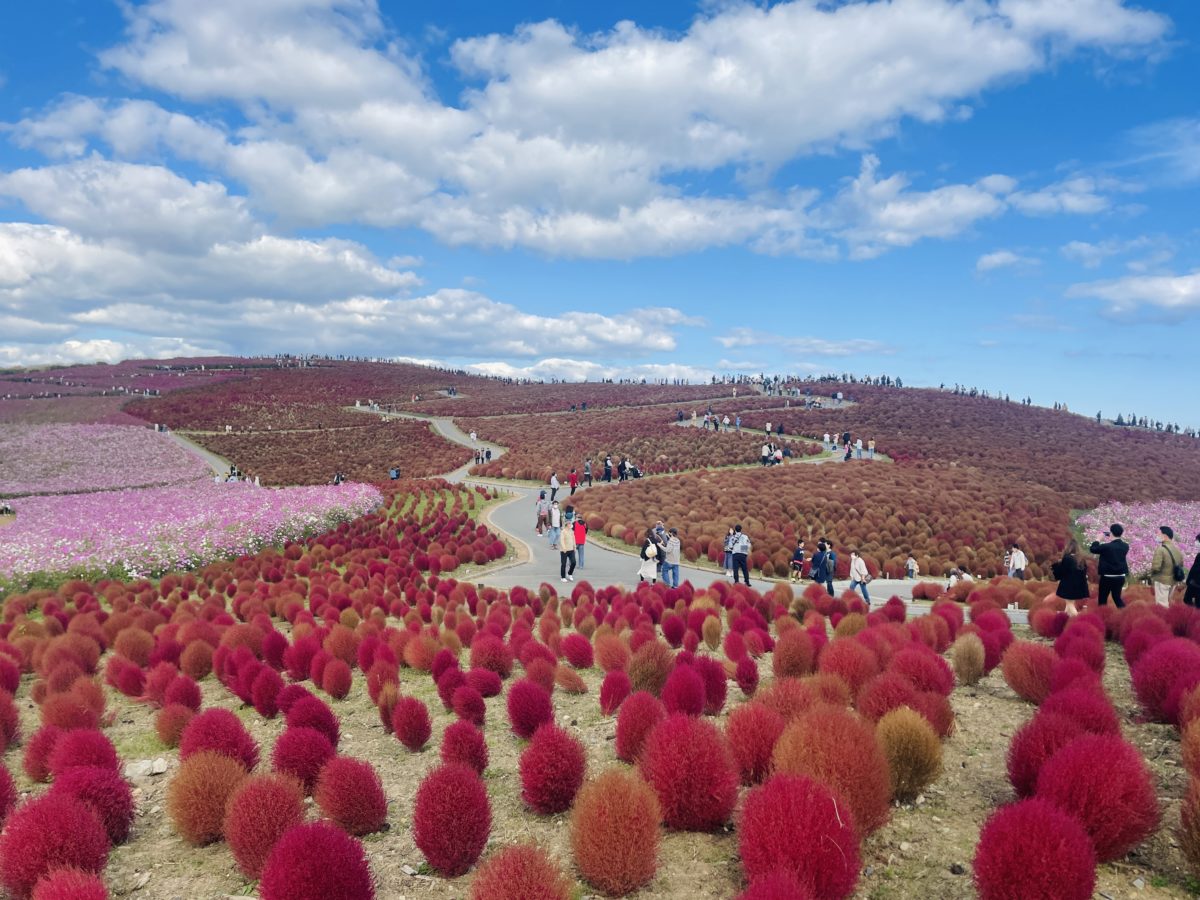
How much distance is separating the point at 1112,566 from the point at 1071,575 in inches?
34.9

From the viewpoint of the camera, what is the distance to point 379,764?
635 centimetres

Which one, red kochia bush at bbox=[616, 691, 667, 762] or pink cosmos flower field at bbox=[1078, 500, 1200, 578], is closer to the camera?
red kochia bush at bbox=[616, 691, 667, 762]

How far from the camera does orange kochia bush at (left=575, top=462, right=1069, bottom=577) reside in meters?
23.1

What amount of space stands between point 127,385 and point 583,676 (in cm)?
9304

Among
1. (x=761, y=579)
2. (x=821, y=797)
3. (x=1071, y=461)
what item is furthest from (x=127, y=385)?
(x=821, y=797)

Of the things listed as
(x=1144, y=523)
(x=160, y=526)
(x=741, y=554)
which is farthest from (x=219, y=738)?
(x=1144, y=523)

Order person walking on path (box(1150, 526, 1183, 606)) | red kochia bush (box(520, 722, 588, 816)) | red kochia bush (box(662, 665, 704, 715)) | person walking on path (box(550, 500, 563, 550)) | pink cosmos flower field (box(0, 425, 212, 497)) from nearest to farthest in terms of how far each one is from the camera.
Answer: red kochia bush (box(520, 722, 588, 816)) < red kochia bush (box(662, 665, 704, 715)) < person walking on path (box(1150, 526, 1183, 606)) < person walking on path (box(550, 500, 563, 550)) < pink cosmos flower field (box(0, 425, 212, 497))

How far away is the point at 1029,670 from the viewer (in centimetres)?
641

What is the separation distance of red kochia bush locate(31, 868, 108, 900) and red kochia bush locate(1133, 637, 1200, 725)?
6971 millimetres

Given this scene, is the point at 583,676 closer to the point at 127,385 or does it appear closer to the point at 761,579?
the point at 761,579

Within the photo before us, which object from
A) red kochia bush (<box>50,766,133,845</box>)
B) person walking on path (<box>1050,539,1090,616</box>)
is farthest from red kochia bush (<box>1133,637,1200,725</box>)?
red kochia bush (<box>50,766,133,845</box>)

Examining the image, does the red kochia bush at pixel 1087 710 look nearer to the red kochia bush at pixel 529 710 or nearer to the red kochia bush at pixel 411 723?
the red kochia bush at pixel 529 710

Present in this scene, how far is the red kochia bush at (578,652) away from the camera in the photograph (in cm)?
898

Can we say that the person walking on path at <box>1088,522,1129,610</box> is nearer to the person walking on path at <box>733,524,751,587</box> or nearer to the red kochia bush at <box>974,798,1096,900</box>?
the person walking on path at <box>733,524,751,587</box>
